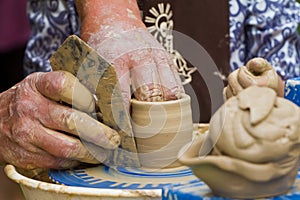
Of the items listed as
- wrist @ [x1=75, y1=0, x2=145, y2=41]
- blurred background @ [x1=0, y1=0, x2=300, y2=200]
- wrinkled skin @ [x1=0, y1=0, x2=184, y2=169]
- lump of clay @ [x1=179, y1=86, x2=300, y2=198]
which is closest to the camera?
lump of clay @ [x1=179, y1=86, x2=300, y2=198]

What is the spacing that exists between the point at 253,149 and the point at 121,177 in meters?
0.51

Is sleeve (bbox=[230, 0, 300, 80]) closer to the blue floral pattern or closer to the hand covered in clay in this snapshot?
the blue floral pattern

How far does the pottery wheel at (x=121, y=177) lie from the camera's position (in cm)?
131

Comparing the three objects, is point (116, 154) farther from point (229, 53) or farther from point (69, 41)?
point (229, 53)

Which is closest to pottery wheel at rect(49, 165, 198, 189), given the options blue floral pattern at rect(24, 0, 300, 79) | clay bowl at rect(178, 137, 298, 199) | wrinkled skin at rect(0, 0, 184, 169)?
wrinkled skin at rect(0, 0, 184, 169)

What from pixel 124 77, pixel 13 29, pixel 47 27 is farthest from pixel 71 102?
pixel 13 29

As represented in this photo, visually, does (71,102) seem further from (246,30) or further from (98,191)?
(246,30)

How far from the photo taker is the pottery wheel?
1.31m

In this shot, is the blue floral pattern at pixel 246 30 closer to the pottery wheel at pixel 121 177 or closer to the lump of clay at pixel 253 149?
the pottery wheel at pixel 121 177

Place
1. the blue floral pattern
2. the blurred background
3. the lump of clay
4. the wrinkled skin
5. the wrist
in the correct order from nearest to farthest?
the lump of clay < the wrinkled skin < the wrist < the blue floral pattern < the blurred background

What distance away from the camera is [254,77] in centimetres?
130

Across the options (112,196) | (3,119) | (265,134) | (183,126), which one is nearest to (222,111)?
(265,134)

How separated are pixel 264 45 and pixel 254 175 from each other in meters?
1.55

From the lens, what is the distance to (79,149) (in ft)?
4.61
